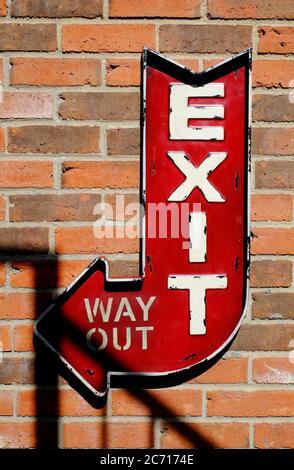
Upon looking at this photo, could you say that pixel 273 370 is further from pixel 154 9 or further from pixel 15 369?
pixel 154 9

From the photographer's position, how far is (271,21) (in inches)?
54.7

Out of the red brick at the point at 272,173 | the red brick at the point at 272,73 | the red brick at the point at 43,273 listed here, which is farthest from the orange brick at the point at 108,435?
the red brick at the point at 272,73

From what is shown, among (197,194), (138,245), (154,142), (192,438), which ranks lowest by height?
(192,438)

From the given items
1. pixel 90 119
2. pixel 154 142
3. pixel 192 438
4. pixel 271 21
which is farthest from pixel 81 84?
pixel 192 438

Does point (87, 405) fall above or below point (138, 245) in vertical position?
below

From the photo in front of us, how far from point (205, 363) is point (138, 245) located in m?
0.36

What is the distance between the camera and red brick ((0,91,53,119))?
138 centimetres

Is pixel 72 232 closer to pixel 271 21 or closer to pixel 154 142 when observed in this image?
pixel 154 142

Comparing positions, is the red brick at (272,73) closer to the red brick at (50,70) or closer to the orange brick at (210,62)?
the orange brick at (210,62)

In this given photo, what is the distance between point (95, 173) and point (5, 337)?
0.49 metres

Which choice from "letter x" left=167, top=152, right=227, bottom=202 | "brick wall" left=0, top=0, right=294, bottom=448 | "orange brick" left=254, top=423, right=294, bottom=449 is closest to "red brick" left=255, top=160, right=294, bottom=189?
"brick wall" left=0, top=0, right=294, bottom=448

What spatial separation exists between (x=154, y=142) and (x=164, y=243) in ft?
0.86

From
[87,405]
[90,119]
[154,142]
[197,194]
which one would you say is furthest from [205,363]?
[90,119]

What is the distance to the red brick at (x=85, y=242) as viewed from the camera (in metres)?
1.40
